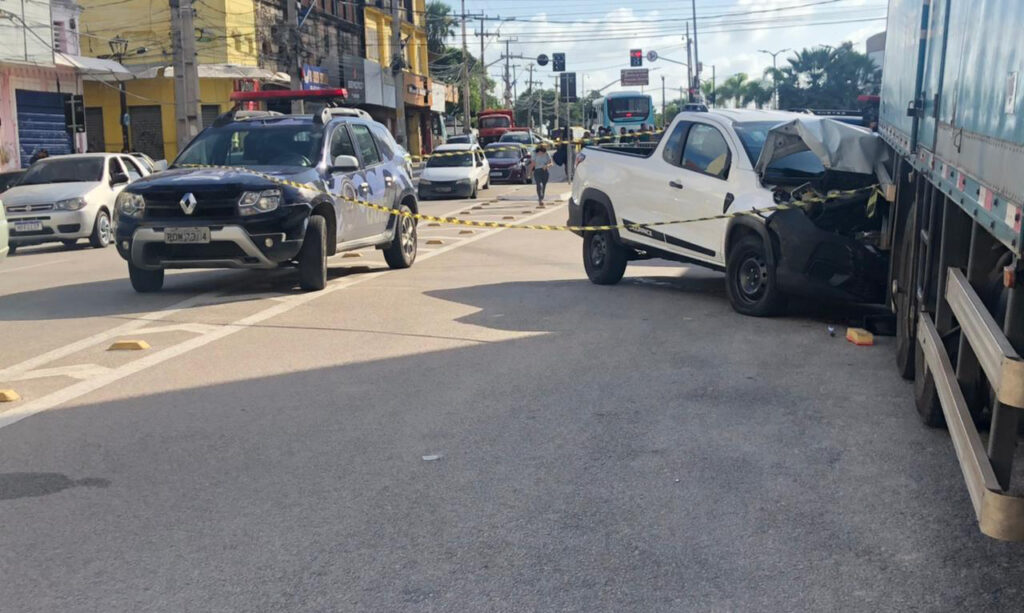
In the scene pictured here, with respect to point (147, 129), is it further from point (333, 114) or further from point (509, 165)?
point (333, 114)

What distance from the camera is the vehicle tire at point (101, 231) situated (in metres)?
20.1

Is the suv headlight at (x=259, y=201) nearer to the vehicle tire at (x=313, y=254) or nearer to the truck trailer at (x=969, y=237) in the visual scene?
the vehicle tire at (x=313, y=254)

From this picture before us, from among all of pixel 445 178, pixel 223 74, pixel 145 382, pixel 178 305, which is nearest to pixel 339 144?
pixel 178 305

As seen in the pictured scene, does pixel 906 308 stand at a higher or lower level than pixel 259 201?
lower

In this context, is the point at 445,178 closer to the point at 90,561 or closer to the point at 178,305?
the point at 178,305

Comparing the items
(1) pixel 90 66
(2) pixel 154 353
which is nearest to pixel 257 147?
(2) pixel 154 353

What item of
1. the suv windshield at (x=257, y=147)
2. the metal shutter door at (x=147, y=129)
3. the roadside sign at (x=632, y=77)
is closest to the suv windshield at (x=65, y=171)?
the suv windshield at (x=257, y=147)

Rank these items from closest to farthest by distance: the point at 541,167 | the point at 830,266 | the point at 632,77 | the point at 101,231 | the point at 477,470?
the point at 477,470 < the point at 830,266 < the point at 101,231 < the point at 541,167 < the point at 632,77

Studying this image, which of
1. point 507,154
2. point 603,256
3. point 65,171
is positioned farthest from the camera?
point 507,154

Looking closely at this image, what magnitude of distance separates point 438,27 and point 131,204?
79.8 meters

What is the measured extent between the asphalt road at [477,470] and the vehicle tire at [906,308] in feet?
0.53

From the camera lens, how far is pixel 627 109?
201 ft

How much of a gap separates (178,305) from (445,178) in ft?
70.4

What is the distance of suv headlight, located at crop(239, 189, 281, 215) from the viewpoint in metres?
11.7
